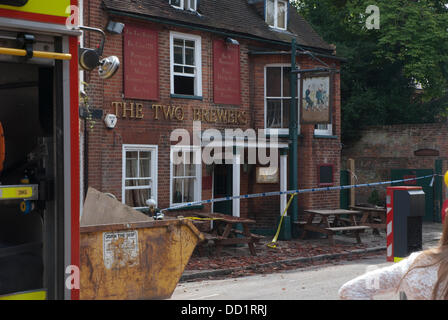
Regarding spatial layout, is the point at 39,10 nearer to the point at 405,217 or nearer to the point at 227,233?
the point at 405,217

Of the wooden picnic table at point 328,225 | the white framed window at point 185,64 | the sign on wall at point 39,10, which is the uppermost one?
the white framed window at point 185,64

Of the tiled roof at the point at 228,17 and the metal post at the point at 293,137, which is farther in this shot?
the metal post at the point at 293,137

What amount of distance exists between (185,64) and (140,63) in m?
1.46

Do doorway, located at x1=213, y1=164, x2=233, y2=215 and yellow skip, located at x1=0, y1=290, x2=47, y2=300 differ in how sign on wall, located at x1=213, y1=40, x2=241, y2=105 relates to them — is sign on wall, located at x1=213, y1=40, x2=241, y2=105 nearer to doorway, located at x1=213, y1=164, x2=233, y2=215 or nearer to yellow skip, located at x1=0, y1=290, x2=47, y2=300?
doorway, located at x1=213, y1=164, x2=233, y2=215

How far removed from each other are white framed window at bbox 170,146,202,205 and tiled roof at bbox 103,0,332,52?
3.22 meters

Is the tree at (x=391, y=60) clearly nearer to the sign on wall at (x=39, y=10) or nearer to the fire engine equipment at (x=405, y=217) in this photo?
the fire engine equipment at (x=405, y=217)

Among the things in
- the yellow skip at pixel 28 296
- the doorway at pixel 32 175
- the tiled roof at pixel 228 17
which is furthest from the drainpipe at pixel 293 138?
the yellow skip at pixel 28 296

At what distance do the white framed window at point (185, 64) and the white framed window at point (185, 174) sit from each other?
149cm

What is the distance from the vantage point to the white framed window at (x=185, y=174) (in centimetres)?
1460

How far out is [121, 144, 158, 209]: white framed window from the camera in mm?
13719

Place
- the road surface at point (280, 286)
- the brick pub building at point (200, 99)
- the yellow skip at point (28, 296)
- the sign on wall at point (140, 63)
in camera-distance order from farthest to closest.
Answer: the sign on wall at point (140, 63) < the brick pub building at point (200, 99) < the road surface at point (280, 286) < the yellow skip at point (28, 296)

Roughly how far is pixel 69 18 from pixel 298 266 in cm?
902

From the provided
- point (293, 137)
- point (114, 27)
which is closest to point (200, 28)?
point (114, 27)
